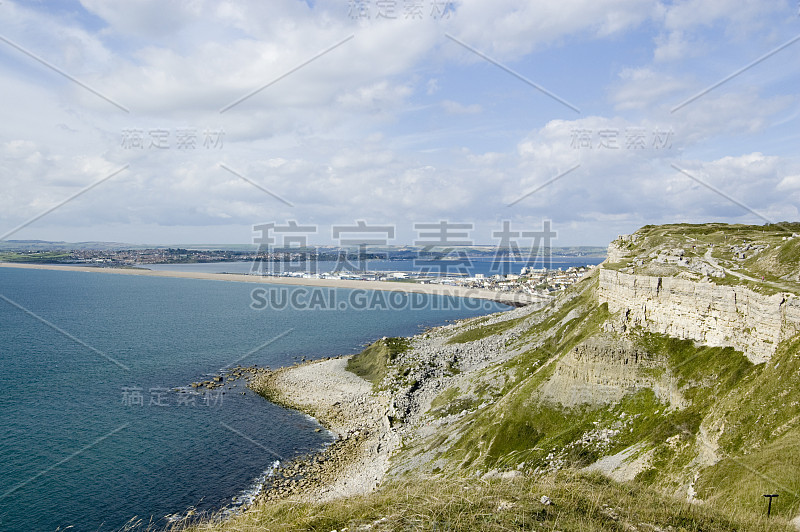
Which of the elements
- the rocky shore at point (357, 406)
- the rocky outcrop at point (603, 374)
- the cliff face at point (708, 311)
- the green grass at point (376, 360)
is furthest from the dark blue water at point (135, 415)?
the cliff face at point (708, 311)

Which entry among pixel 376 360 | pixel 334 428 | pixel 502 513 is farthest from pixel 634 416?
pixel 376 360

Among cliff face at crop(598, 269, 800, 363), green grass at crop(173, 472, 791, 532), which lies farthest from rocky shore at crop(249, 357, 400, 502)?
cliff face at crop(598, 269, 800, 363)

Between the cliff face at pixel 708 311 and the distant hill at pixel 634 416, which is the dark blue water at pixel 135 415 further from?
the cliff face at pixel 708 311

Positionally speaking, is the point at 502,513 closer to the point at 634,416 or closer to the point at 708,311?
the point at 634,416

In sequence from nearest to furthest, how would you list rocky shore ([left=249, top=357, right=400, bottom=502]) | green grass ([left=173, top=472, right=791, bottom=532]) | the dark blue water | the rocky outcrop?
green grass ([left=173, top=472, right=791, bottom=532]) → the rocky outcrop → the dark blue water → rocky shore ([left=249, top=357, right=400, bottom=502])

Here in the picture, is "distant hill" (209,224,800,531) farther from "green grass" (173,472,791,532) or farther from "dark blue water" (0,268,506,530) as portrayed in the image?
"dark blue water" (0,268,506,530)

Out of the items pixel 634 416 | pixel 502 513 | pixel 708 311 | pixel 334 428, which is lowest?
pixel 334 428
